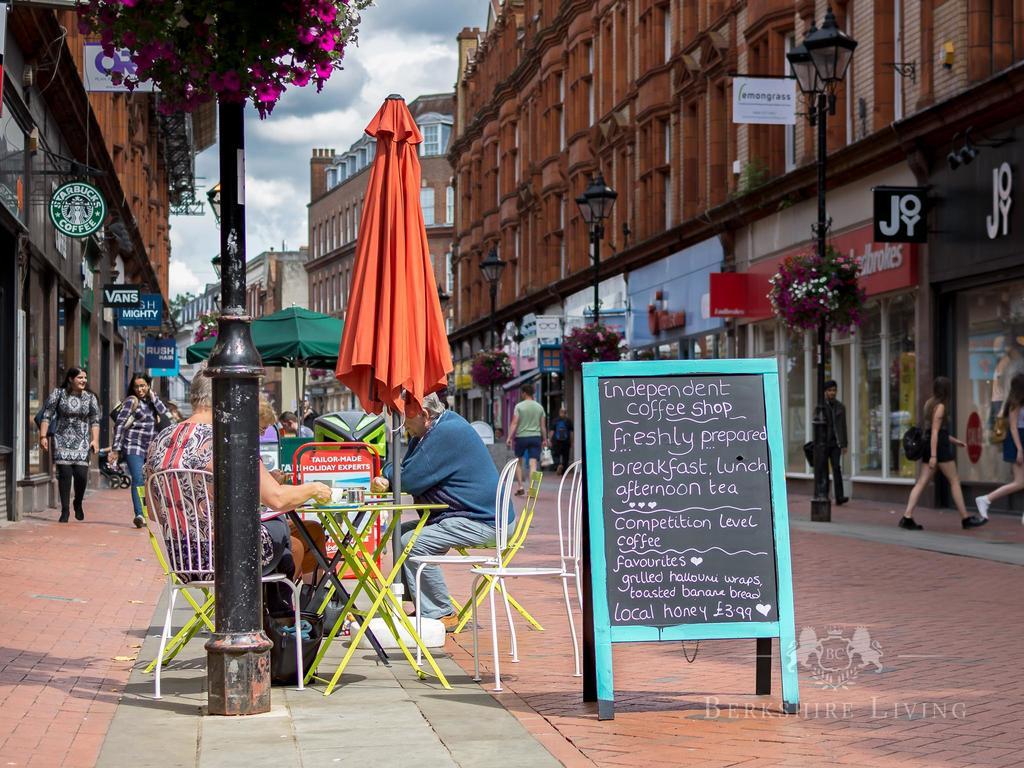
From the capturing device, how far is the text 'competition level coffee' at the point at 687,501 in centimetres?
639

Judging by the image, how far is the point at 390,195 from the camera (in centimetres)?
855

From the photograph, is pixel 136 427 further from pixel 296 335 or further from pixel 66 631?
pixel 66 631

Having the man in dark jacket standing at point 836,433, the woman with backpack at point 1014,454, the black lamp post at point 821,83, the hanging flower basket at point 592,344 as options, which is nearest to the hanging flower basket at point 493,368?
the hanging flower basket at point 592,344

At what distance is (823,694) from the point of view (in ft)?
22.6

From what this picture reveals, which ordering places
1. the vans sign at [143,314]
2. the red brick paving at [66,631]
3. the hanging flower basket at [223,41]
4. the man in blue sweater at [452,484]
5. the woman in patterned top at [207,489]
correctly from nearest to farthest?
the red brick paving at [66,631]
the hanging flower basket at [223,41]
the woman in patterned top at [207,489]
the man in blue sweater at [452,484]
the vans sign at [143,314]

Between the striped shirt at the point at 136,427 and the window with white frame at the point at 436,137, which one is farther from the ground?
the window with white frame at the point at 436,137

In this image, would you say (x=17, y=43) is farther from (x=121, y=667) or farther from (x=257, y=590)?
(x=257, y=590)

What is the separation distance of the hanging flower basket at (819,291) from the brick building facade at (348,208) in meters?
59.7

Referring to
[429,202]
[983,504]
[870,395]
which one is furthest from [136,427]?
[429,202]

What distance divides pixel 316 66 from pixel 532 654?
344 centimetres

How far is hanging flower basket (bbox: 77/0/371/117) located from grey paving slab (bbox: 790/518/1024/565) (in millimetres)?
8521

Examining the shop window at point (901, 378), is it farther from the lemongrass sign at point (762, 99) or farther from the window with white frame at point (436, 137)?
the window with white frame at point (436, 137)

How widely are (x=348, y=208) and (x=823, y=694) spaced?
95.2m

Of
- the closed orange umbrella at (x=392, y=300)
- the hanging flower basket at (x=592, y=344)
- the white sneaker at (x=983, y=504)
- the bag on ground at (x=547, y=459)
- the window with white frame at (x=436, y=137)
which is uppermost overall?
the window with white frame at (x=436, y=137)
